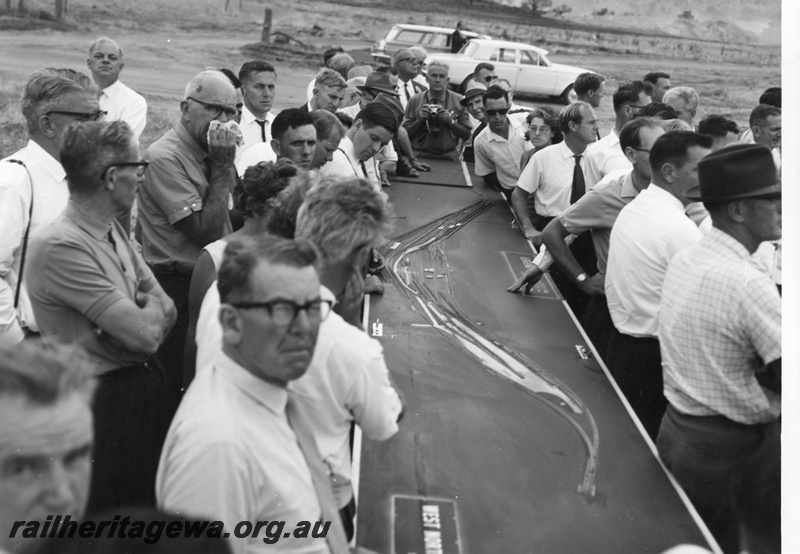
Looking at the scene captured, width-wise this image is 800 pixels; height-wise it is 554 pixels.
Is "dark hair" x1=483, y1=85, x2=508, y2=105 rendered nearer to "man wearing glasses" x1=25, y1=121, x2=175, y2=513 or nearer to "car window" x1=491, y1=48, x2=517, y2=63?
"man wearing glasses" x1=25, y1=121, x2=175, y2=513

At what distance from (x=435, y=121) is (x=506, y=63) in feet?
26.2

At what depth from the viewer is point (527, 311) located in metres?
3.66

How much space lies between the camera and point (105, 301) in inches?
84.2

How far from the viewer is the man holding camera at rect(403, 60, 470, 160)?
696cm

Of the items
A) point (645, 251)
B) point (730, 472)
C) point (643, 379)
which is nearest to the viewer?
point (730, 472)

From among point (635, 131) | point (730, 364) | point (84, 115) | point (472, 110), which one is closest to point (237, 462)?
point (730, 364)

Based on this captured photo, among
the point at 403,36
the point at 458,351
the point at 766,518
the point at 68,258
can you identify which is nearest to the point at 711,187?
the point at 766,518

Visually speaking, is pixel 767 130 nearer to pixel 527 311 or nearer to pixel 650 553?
pixel 527 311

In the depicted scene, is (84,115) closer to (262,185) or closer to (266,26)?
(262,185)

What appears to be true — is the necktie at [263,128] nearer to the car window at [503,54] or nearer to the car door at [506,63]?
the car door at [506,63]

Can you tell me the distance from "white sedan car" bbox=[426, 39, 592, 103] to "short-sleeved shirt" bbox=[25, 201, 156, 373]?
12631 mm

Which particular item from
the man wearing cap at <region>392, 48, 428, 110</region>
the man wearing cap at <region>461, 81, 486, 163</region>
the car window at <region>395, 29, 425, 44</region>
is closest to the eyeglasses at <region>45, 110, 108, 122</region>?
the man wearing cap at <region>461, 81, 486, 163</region>

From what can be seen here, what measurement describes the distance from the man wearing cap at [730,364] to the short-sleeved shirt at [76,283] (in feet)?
5.47

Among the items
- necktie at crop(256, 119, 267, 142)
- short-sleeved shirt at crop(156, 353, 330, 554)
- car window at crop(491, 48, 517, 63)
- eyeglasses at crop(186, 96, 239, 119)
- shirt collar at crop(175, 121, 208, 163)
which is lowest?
car window at crop(491, 48, 517, 63)
